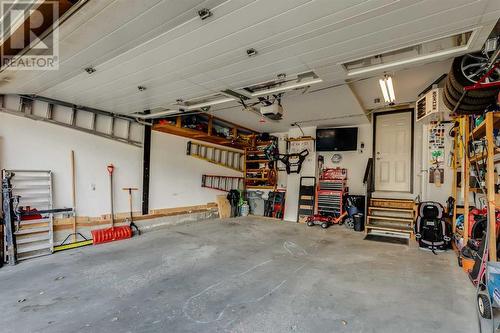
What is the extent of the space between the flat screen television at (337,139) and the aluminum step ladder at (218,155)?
288 cm

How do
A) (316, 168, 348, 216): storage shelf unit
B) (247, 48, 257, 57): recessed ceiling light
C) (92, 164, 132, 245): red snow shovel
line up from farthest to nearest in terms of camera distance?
1. (316, 168, 348, 216): storage shelf unit
2. (92, 164, 132, 245): red snow shovel
3. (247, 48, 257, 57): recessed ceiling light

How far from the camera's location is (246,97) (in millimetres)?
4027

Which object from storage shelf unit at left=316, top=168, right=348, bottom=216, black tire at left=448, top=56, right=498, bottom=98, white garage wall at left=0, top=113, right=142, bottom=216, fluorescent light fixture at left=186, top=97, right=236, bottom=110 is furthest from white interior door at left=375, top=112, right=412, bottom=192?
white garage wall at left=0, top=113, right=142, bottom=216

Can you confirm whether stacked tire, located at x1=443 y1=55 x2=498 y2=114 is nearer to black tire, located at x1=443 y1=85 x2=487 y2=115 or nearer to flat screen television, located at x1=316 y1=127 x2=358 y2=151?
black tire, located at x1=443 y1=85 x2=487 y2=115

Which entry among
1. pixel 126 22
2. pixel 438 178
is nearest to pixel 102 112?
pixel 126 22

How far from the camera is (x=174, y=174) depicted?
6.52 metres

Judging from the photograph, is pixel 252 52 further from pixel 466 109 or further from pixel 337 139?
pixel 337 139

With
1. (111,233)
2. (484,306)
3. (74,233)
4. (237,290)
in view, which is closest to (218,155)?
(111,233)

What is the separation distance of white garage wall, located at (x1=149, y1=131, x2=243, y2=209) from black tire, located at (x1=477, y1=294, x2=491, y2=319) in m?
5.87

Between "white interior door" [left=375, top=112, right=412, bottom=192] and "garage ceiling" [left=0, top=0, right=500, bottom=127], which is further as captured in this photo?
"white interior door" [left=375, top=112, right=412, bottom=192]

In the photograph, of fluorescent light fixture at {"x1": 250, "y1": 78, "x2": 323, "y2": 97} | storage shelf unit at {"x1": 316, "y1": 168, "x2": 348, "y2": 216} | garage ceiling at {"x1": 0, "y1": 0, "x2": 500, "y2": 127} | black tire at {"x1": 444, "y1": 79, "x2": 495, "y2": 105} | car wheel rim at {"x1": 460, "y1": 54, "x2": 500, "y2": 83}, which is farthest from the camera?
storage shelf unit at {"x1": 316, "y1": 168, "x2": 348, "y2": 216}

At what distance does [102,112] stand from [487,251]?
6.40 m

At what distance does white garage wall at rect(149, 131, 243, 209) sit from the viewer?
6.06 meters

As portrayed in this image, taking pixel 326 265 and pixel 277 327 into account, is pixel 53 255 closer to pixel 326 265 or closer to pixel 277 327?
pixel 277 327
